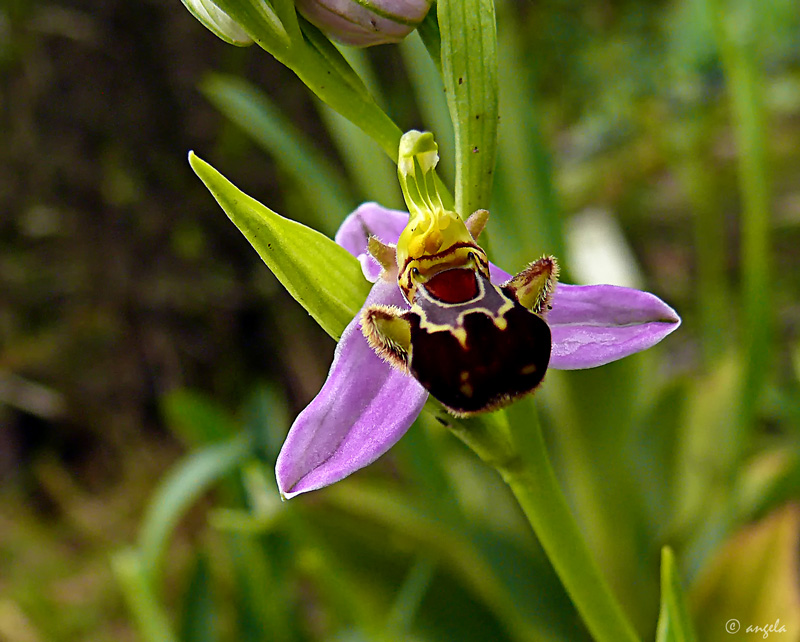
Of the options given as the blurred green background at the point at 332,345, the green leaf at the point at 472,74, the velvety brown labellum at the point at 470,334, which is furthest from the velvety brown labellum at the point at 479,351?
the blurred green background at the point at 332,345

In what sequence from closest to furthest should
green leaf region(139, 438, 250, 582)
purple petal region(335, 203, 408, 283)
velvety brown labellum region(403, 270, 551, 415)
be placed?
velvety brown labellum region(403, 270, 551, 415) < purple petal region(335, 203, 408, 283) < green leaf region(139, 438, 250, 582)

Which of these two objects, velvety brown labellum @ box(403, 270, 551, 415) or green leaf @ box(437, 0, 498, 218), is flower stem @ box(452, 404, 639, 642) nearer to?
velvety brown labellum @ box(403, 270, 551, 415)

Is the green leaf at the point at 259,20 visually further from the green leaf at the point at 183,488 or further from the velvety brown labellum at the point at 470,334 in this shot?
the green leaf at the point at 183,488

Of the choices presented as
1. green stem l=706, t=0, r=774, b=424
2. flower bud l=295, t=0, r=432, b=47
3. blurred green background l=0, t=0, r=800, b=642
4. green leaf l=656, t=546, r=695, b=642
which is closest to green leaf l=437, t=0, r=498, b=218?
flower bud l=295, t=0, r=432, b=47

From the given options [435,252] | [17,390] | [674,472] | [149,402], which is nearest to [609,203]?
[674,472]

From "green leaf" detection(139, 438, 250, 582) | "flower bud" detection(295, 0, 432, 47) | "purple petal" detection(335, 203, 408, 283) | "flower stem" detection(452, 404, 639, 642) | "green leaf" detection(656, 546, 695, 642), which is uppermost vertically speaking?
"flower bud" detection(295, 0, 432, 47)

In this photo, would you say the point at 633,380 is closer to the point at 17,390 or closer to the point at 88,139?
the point at 88,139

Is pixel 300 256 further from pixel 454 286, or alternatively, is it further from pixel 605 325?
pixel 605 325
